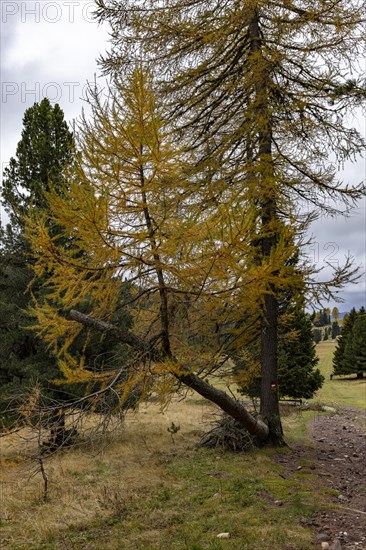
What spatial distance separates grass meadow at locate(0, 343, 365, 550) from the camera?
447 cm

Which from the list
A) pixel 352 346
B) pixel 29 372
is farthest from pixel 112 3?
pixel 352 346

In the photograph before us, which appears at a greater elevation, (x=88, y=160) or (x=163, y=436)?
(x=88, y=160)

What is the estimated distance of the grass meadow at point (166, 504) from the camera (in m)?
4.47

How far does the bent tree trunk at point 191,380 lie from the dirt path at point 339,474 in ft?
2.96

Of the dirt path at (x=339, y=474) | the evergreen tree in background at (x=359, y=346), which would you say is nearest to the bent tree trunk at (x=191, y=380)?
the dirt path at (x=339, y=474)

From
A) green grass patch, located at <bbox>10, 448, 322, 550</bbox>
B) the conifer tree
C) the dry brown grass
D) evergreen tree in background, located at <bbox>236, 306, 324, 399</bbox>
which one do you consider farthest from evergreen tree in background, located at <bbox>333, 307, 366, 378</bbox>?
green grass patch, located at <bbox>10, 448, 322, 550</bbox>

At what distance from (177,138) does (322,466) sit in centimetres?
709

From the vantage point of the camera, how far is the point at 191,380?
6.34 m

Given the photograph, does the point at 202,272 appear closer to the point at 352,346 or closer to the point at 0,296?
the point at 0,296

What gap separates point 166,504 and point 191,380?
1667 mm

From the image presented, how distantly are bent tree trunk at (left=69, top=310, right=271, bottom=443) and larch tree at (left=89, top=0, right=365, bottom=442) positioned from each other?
103cm

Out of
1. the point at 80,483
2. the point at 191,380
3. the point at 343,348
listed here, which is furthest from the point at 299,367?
the point at 343,348

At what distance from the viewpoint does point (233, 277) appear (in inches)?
223

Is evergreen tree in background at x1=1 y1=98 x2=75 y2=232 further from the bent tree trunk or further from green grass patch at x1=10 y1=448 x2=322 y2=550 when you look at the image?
green grass patch at x1=10 y1=448 x2=322 y2=550
